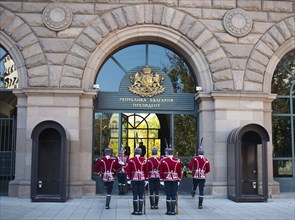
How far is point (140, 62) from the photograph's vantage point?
16922 millimetres

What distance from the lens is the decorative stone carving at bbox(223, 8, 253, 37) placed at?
16.2 m

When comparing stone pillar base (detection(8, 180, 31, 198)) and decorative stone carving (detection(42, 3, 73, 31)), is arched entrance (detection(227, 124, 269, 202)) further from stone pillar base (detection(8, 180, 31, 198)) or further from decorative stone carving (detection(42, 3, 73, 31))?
decorative stone carving (detection(42, 3, 73, 31))

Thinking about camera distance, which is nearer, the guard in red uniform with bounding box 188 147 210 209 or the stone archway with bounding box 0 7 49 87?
the guard in red uniform with bounding box 188 147 210 209

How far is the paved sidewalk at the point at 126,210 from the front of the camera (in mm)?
11577

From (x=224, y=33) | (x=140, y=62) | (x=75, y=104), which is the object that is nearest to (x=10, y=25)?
(x=75, y=104)

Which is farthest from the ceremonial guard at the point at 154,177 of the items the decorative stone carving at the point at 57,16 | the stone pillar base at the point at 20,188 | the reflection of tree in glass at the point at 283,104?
the decorative stone carving at the point at 57,16

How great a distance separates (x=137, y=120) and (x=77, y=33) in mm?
3884

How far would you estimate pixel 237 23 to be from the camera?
1631cm

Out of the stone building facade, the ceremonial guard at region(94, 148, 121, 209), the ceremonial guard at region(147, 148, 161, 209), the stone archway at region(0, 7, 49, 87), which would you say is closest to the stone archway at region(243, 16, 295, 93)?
the stone building facade

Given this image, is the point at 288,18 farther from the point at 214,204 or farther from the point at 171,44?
the point at 214,204

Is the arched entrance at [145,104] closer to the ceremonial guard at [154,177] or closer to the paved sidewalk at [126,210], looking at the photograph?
the paved sidewalk at [126,210]

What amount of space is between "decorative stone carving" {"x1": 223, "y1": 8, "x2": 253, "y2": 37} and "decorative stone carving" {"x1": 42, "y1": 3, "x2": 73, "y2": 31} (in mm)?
5701

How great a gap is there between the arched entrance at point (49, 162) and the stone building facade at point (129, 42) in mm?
526

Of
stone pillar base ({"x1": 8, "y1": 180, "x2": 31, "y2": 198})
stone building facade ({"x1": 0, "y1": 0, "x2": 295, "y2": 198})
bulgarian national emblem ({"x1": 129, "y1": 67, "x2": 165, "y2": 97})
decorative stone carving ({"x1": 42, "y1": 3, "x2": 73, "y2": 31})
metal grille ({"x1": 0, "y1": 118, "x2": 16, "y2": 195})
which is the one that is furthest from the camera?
bulgarian national emblem ({"x1": 129, "y1": 67, "x2": 165, "y2": 97})
